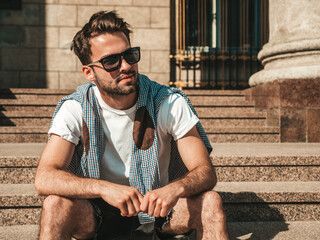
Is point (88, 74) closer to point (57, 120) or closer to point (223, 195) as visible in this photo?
point (57, 120)

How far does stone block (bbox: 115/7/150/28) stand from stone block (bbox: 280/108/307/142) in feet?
13.4

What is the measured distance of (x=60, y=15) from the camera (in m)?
7.89

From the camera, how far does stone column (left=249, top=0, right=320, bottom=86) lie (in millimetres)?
→ 5215

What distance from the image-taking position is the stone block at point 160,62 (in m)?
8.16

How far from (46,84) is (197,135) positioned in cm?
620

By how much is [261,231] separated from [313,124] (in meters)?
2.67

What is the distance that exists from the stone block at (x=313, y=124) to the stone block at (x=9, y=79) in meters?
5.81

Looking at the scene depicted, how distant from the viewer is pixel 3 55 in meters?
7.83

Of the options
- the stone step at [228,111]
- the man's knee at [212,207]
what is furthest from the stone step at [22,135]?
the man's knee at [212,207]

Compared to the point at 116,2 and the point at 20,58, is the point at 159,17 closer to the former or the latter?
the point at 116,2

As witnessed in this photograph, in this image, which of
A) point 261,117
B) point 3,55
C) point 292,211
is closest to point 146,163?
point 292,211

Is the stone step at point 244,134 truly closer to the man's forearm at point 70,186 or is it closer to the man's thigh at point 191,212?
the man's thigh at point 191,212

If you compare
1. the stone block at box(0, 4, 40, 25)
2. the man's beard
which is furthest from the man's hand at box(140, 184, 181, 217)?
the stone block at box(0, 4, 40, 25)

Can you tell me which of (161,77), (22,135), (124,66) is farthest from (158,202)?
(161,77)
